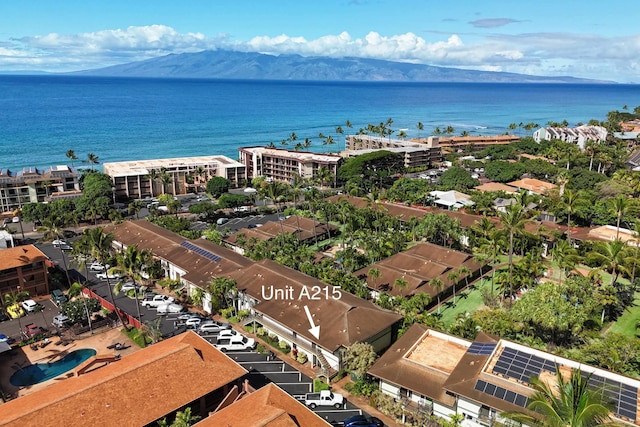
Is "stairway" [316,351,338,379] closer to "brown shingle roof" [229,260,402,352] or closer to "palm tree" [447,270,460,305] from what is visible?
"brown shingle roof" [229,260,402,352]

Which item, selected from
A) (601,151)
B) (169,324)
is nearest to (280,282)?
(169,324)

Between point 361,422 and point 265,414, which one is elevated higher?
point 265,414

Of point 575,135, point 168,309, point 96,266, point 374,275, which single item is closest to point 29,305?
point 96,266

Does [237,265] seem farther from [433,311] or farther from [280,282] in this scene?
[433,311]

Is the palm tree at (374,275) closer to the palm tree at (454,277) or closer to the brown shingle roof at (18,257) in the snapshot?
the palm tree at (454,277)

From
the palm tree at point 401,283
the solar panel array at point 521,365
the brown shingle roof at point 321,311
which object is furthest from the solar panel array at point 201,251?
the solar panel array at point 521,365

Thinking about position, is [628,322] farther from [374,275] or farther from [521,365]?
[374,275]
